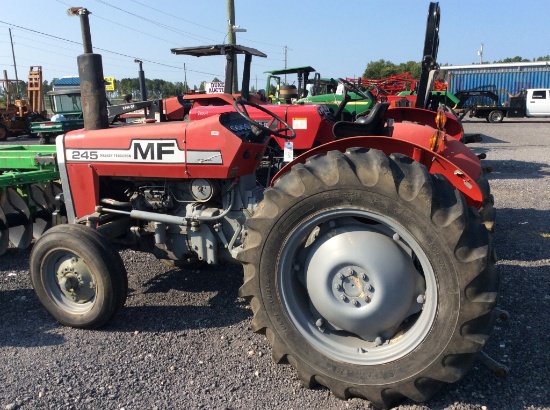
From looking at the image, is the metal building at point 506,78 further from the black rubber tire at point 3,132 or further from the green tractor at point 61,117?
the black rubber tire at point 3,132

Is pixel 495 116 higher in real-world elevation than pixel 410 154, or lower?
lower

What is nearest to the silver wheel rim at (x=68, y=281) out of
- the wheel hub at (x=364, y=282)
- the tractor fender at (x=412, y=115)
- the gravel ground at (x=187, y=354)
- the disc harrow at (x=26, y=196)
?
the gravel ground at (x=187, y=354)

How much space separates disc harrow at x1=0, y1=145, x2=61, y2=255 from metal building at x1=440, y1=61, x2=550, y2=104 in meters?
32.3

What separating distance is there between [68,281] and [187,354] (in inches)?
38.3

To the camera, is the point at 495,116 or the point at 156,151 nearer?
the point at 156,151

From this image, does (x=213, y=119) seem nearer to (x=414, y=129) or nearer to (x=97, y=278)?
(x=97, y=278)

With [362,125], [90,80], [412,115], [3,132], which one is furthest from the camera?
[3,132]

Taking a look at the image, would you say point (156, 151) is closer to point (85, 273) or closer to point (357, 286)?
point (85, 273)

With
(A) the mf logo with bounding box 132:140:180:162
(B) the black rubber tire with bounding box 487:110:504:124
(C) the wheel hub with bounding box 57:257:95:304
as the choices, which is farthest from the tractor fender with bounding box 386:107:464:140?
(B) the black rubber tire with bounding box 487:110:504:124

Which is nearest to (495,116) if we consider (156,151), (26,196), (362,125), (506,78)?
(506,78)

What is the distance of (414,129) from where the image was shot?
4219mm

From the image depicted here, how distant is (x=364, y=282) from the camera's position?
2.35 m

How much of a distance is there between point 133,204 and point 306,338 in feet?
5.94

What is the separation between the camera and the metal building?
33.1m
